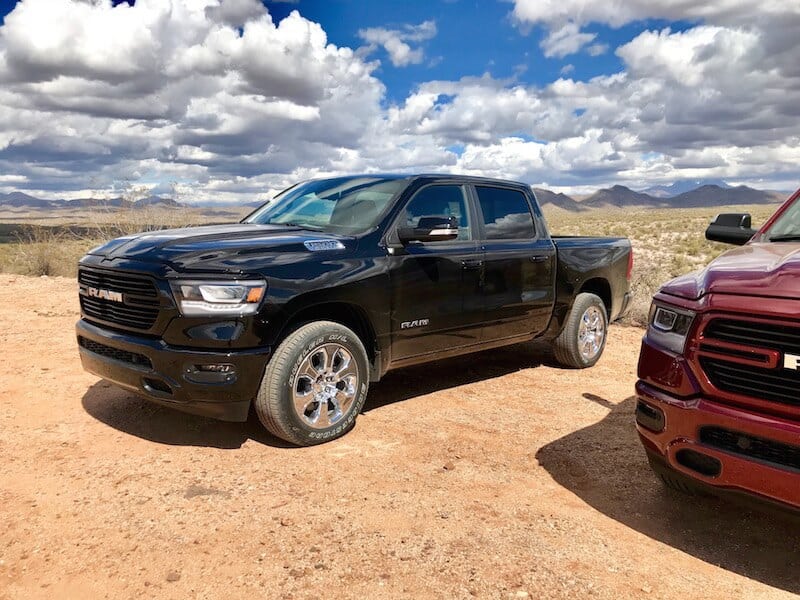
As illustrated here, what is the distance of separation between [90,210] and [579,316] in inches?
472

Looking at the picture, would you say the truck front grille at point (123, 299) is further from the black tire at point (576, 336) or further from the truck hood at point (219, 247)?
the black tire at point (576, 336)

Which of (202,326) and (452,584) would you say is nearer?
(452,584)

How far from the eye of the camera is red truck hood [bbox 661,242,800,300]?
2.88 m

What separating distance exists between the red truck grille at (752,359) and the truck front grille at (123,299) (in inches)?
124

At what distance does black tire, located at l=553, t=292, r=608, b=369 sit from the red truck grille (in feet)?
12.0

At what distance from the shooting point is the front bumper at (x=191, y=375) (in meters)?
3.94

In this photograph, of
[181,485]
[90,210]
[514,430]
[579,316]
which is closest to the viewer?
[181,485]

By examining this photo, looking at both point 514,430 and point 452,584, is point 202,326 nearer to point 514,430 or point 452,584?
point 452,584

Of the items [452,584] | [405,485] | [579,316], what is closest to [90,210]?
[579,316]

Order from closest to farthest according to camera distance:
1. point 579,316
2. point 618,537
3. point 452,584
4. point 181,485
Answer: point 452,584
point 618,537
point 181,485
point 579,316

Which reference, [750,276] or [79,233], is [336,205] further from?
[79,233]

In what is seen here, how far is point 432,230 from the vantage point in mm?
4695

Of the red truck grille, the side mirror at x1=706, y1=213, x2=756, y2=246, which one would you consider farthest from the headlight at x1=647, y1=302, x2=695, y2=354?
the side mirror at x1=706, y1=213, x2=756, y2=246

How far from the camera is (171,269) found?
3.96 metres
